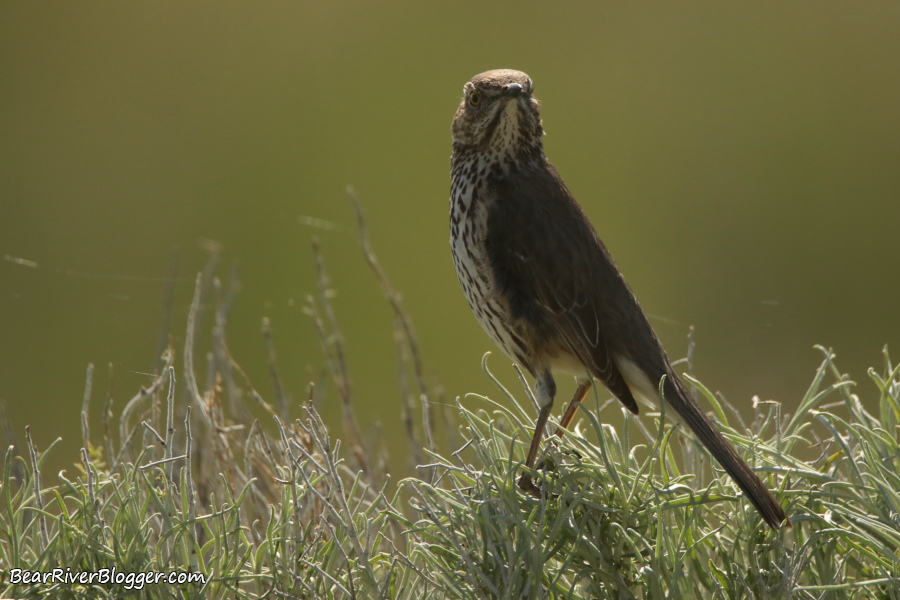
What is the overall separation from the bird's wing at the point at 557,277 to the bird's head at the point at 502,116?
0.27 m

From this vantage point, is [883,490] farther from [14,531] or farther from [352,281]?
[352,281]

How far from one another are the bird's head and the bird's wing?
267 millimetres

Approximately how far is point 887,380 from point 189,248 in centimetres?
613

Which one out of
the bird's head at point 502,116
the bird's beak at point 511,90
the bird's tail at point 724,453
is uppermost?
the bird's beak at point 511,90

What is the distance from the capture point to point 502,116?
3215mm

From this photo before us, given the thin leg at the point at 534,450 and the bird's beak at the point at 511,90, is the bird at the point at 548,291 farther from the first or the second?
the thin leg at the point at 534,450

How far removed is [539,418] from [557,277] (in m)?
0.64

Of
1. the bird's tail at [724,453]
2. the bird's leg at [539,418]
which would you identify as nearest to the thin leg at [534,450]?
the bird's leg at [539,418]

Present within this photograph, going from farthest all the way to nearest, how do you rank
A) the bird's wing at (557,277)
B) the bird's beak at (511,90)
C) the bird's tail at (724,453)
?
the bird's beak at (511,90) < the bird's wing at (557,277) < the bird's tail at (724,453)

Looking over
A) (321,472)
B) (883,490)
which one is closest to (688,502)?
(883,490)

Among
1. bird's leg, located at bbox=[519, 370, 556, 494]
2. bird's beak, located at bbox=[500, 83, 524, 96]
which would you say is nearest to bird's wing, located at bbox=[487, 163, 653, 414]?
bird's leg, located at bbox=[519, 370, 556, 494]

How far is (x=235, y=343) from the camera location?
7.10 metres

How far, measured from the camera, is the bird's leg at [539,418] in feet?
7.66

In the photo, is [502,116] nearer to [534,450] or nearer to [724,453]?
[534,450]
